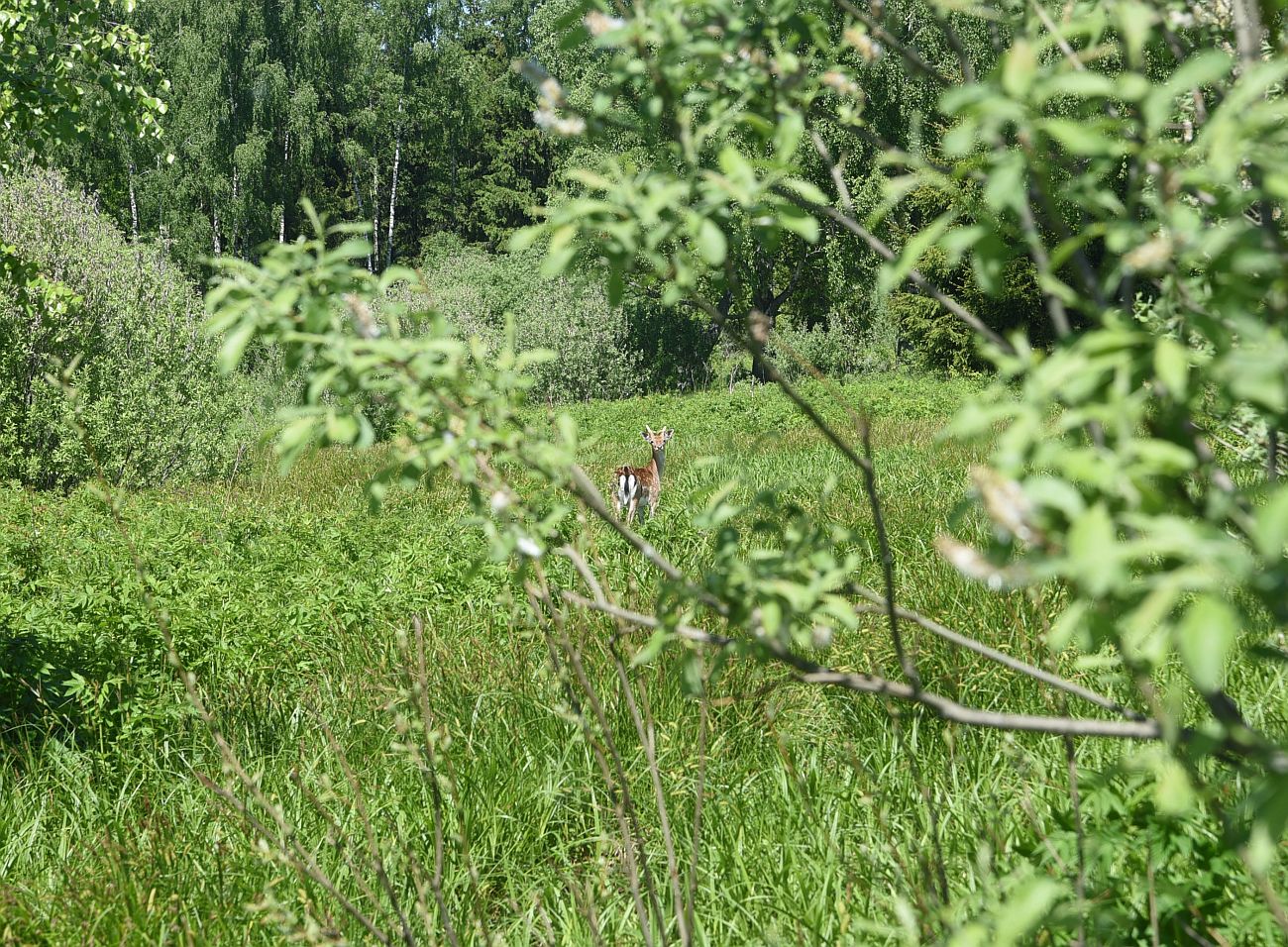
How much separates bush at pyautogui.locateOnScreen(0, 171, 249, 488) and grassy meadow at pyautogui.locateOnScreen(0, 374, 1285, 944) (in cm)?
509

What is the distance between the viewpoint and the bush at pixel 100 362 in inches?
405

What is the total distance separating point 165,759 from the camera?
362 cm

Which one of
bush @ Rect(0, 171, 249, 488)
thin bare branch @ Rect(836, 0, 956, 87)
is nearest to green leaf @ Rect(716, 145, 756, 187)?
thin bare branch @ Rect(836, 0, 956, 87)

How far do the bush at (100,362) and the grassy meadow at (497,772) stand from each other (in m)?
5.09

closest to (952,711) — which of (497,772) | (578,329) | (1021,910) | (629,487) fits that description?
(1021,910)

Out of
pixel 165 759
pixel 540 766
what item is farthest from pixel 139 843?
pixel 540 766

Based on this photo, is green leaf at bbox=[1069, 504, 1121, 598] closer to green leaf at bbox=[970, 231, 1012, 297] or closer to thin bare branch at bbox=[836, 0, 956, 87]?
green leaf at bbox=[970, 231, 1012, 297]

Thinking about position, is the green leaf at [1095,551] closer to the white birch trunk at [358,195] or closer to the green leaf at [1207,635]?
the green leaf at [1207,635]

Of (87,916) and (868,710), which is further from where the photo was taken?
(868,710)

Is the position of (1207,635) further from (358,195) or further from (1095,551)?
(358,195)

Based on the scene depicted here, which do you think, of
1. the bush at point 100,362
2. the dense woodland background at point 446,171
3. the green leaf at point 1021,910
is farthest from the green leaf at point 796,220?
the dense woodland background at point 446,171

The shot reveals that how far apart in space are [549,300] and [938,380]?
1023cm

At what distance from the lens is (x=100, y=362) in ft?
34.9

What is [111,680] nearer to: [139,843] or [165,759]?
[165,759]
